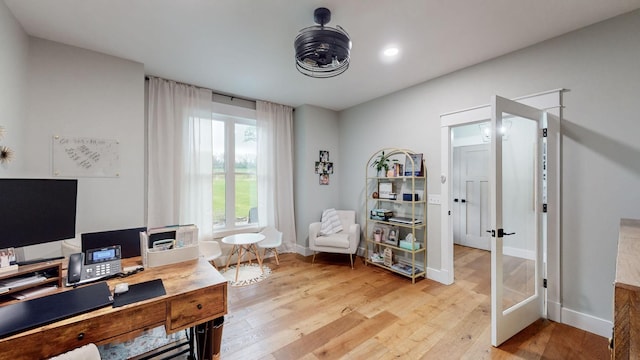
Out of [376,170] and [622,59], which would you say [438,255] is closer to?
[376,170]

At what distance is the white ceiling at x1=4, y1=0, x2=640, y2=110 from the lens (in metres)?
1.91

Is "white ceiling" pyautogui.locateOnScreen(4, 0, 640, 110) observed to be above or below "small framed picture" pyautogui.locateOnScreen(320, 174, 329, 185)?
above

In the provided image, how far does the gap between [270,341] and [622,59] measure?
147 inches

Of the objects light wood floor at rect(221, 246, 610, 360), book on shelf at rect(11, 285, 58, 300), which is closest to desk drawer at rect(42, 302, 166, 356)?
book on shelf at rect(11, 285, 58, 300)

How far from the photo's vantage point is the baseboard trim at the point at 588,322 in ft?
6.76

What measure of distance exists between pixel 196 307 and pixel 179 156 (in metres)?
2.64

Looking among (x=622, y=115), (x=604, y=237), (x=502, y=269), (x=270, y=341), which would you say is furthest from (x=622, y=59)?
(x=270, y=341)

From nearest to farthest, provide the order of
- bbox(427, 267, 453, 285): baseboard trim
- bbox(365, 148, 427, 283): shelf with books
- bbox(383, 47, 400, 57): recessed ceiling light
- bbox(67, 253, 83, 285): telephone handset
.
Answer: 1. bbox(67, 253, 83, 285): telephone handset
2. bbox(383, 47, 400, 57): recessed ceiling light
3. bbox(427, 267, 453, 285): baseboard trim
4. bbox(365, 148, 427, 283): shelf with books

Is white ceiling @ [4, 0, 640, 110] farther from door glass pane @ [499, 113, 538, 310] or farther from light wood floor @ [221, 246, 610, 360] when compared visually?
light wood floor @ [221, 246, 610, 360]

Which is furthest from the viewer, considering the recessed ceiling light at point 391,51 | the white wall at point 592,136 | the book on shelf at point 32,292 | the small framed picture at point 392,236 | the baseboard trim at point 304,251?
the baseboard trim at point 304,251

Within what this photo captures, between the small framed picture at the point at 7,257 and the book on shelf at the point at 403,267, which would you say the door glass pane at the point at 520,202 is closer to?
the book on shelf at the point at 403,267

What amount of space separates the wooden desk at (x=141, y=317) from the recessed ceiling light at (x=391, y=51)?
2571 mm

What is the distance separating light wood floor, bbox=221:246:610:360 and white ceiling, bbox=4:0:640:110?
2.69 metres

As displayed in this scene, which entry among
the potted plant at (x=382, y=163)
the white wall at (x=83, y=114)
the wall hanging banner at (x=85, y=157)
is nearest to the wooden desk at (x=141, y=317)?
the white wall at (x=83, y=114)
